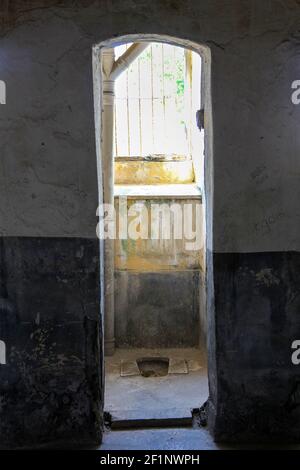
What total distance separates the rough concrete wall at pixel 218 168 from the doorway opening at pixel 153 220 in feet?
3.52

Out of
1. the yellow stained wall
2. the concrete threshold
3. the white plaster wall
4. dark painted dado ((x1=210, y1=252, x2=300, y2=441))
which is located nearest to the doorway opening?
the yellow stained wall

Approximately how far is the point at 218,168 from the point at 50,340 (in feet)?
4.77

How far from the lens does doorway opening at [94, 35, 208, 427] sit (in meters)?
4.62

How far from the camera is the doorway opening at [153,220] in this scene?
4625mm

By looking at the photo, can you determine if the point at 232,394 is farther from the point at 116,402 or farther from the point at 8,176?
the point at 8,176

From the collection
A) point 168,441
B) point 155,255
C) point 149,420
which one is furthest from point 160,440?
point 155,255

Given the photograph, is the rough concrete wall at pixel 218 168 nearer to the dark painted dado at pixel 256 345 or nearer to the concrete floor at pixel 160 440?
the dark painted dado at pixel 256 345

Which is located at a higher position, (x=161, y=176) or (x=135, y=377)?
(x=161, y=176)

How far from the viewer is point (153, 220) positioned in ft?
16.3

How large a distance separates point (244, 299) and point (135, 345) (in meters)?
2.18

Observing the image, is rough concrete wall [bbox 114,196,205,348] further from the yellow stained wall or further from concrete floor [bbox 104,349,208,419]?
concrete floor [bbox 104,349,208,419]
